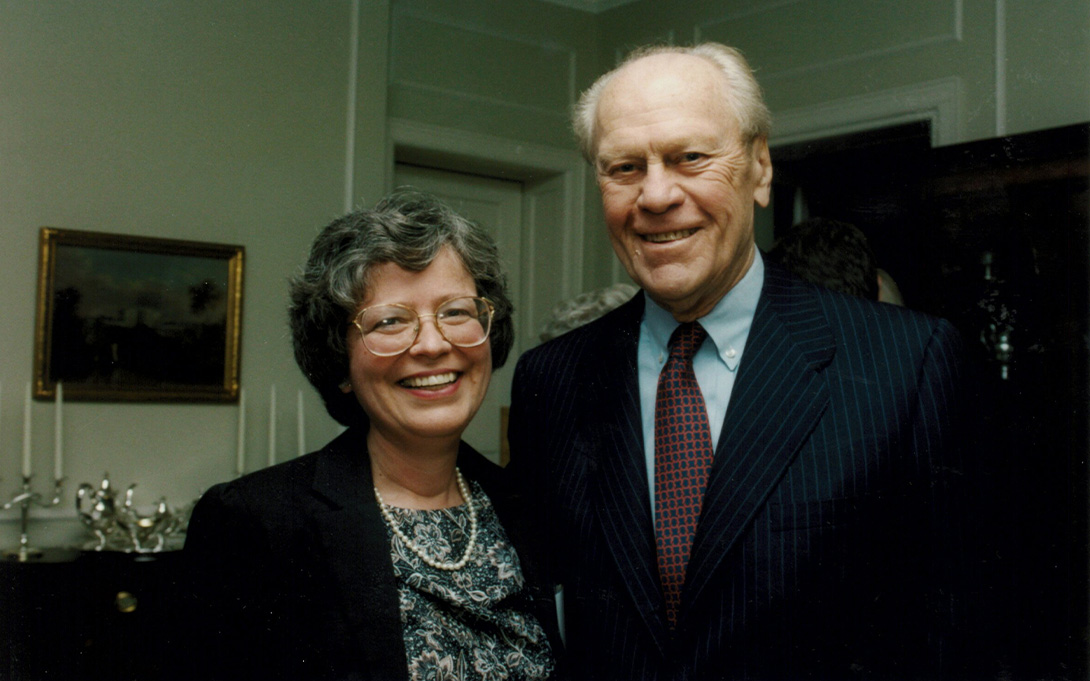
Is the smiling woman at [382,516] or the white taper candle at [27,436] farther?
the white taper candle at [27,436]

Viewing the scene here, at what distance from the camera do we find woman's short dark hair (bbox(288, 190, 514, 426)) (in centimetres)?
147

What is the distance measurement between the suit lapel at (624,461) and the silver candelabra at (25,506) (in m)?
2.03

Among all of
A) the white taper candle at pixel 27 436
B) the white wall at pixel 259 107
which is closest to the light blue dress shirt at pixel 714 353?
the white wall at pixel 259 107

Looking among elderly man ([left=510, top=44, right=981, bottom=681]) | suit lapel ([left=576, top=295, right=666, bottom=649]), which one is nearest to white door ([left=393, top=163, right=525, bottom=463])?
suit lapel ([left=576, top=295, right=666, bottom=649])

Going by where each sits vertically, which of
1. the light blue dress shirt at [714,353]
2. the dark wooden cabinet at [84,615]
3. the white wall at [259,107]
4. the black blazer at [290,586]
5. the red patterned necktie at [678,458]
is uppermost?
the white wall at [259,107]

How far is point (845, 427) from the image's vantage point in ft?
4.54

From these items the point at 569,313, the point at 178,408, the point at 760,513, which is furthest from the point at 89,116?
the point at 760,513

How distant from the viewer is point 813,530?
135 centimetres

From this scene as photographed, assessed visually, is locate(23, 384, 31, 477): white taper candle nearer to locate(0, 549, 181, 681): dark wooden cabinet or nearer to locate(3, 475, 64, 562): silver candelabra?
locate(3, 475, 64, 562): silver candelabra

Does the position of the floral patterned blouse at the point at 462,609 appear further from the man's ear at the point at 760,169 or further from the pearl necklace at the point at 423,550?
the man's ear at the point at 760,169

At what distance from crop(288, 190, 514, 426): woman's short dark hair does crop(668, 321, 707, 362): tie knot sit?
0.32 meters

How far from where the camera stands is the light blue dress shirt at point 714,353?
1501 millimetres

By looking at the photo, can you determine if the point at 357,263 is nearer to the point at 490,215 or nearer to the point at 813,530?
the point at 813,530

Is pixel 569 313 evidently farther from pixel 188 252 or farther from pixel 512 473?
pixel 188 252
